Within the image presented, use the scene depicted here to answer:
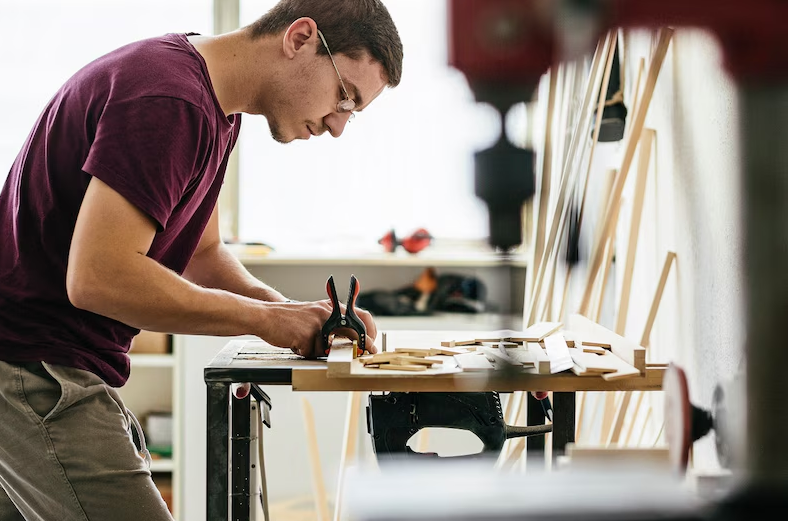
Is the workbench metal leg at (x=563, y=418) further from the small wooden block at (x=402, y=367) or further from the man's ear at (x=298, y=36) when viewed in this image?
the man's ear at (x=298, y=36)

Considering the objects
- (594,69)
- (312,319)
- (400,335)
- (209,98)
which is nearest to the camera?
(209,98)

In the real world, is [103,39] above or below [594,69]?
above

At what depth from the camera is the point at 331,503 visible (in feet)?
9.84

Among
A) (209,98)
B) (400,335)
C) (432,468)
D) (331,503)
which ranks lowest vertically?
(331,503)

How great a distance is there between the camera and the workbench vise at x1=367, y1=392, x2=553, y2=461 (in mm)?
1386

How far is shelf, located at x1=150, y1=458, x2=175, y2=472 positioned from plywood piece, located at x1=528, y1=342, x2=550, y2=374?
6.11ft

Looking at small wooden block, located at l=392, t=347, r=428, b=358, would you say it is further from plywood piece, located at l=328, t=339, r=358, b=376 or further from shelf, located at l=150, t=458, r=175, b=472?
shelf, located at l=150, t=458, r=175, b=472

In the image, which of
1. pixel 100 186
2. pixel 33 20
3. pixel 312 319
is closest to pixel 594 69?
pixel 312 319

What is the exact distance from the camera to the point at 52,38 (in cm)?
312

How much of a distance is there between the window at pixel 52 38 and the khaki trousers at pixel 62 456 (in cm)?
218

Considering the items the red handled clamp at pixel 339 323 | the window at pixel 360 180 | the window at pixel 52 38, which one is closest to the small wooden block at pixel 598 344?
the red handled clamp at pixel 339 323

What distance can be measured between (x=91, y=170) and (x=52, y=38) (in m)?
2.33

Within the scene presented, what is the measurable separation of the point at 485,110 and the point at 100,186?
29.9 inches

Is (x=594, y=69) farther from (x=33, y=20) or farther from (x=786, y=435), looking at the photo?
(x=33, y=20)
